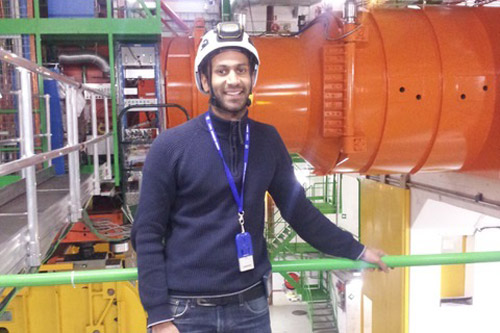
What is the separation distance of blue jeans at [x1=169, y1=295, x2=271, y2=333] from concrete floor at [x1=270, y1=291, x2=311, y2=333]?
1250 cm

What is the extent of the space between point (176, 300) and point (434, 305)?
184 inches

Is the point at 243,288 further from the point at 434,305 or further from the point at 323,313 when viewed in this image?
the point at 323,313

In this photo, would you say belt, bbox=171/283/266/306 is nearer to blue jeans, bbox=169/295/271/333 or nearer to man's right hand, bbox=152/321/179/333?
blue jeans, bbox=169/295/271/333

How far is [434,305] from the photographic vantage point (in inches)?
220

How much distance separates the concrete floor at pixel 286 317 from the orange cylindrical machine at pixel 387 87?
450 inches

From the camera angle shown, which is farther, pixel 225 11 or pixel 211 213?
pixel 225 11

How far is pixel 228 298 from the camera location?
198cm

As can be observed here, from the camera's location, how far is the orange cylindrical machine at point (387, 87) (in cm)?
340

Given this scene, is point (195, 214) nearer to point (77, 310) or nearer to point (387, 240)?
point (77, 310)

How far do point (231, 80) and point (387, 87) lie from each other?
184 centimetres

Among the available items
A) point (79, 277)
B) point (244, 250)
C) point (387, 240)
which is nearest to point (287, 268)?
point (244, 250)

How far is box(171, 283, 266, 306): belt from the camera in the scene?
193 cm

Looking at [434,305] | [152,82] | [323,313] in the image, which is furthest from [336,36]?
[323,313]

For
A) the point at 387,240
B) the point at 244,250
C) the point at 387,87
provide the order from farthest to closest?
the point at 387,240 < the point at 387,87 < the point at 244,250
